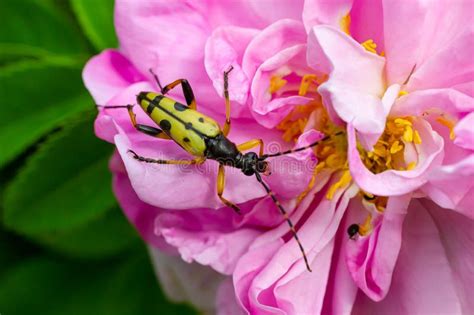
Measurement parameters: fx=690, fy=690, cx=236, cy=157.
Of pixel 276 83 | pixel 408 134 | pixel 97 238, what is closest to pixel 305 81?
pixel 276 83

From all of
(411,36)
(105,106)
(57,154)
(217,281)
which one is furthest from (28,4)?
(411,36)

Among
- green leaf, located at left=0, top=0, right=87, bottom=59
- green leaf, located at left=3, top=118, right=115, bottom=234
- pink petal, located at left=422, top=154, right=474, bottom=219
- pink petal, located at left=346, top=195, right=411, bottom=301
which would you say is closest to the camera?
pink petal, located at left=422, top=154, right=474, bottom=219

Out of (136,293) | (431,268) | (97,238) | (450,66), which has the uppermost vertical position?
(450,66)

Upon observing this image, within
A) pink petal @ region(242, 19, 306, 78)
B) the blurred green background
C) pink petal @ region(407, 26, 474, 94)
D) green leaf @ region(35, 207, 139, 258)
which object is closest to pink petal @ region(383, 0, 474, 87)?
pink petal @ region(407, 26, 474, 94)

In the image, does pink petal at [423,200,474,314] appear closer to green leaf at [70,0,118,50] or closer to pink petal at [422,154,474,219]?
pink petal at [422,154,474,219]

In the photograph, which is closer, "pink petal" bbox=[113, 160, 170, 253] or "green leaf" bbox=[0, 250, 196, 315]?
"pink petal" bbox=[113, 160, 170, 253]

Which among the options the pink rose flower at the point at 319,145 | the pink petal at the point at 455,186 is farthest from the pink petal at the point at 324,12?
the pink petal at the point at 455,186

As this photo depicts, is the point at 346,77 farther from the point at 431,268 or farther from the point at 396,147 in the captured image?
the point at 431,268
